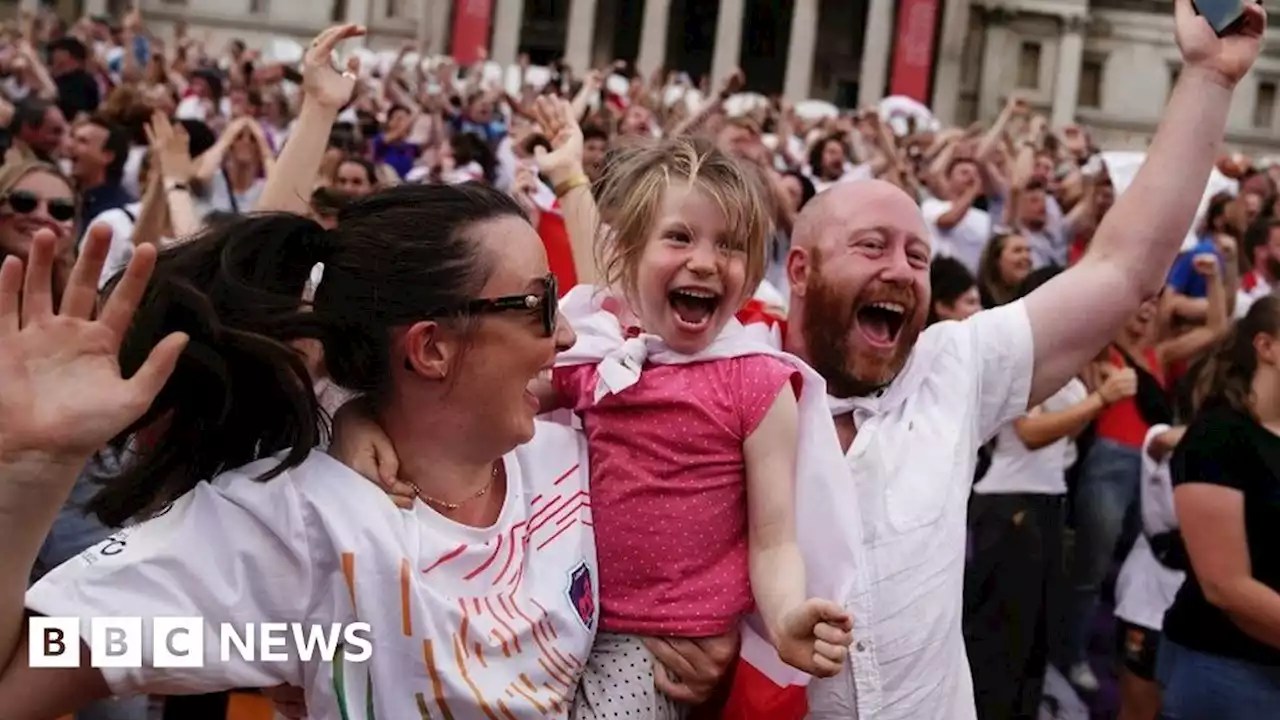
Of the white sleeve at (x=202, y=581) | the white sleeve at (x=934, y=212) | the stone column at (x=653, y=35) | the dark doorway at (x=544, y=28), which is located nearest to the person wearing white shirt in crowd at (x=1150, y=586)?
the white sleeve at (x=934, y=212)

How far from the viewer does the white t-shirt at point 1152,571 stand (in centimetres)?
601

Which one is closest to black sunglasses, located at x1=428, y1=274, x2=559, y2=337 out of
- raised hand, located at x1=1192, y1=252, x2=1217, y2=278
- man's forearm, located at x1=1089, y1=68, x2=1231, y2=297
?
man's forearm, located at x1=1089, y1=68, x2=1231, y2=297

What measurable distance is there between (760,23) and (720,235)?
57507 millimetres

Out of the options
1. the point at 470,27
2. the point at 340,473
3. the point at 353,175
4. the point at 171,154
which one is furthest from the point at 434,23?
the point at 340,473

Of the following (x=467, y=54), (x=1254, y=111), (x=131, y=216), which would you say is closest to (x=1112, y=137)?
(x=1254, y=111)

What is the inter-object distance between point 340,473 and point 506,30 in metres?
54.8

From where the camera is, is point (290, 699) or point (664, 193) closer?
point (290, 699)

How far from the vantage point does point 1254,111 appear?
6034cm

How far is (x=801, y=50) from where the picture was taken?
55.4 meters

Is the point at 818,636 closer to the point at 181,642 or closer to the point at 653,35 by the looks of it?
the point at 181,642

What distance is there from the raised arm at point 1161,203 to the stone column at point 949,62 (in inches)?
2174

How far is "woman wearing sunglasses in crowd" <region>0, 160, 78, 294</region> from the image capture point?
4.93 metres

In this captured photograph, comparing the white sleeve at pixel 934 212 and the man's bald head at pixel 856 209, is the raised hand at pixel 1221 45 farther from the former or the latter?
the white sleeve at pixel 934 212

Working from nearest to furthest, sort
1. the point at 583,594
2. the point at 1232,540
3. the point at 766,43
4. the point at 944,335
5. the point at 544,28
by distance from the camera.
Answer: the point at 583,594
the point at 944,335
the point at 1232,540
the point at 544,28
the point at 766,43
